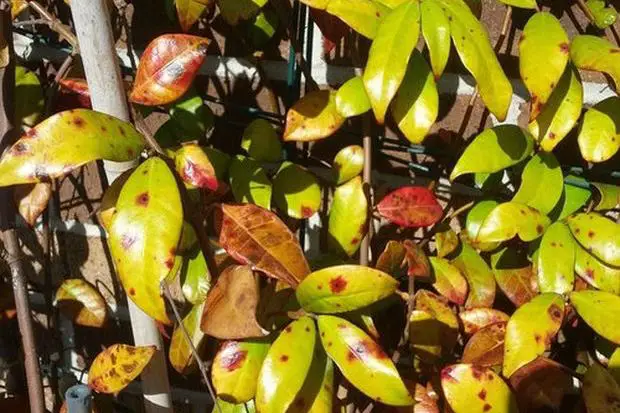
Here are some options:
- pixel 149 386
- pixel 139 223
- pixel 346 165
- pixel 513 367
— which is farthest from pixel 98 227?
pixel 513 367

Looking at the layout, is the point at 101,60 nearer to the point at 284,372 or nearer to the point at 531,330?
the point at 284,372

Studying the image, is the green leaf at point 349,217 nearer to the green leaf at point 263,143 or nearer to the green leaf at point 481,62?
the green leaf at point 263,143

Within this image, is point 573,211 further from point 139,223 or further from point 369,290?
point 139,223

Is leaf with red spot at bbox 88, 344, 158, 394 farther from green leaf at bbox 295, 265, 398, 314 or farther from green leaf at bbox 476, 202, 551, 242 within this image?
green leaf at bbox 476, 202, 551, 242

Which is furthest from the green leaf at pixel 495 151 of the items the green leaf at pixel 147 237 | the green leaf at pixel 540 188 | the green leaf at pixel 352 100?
the green leaf at pixel 147 237

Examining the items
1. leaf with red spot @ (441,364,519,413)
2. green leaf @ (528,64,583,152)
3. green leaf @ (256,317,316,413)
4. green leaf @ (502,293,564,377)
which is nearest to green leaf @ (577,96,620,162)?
green leaf @ (528,64,583,152)

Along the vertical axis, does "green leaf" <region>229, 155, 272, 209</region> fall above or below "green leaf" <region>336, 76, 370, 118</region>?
below

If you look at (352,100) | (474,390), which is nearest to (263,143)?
(352,100)
